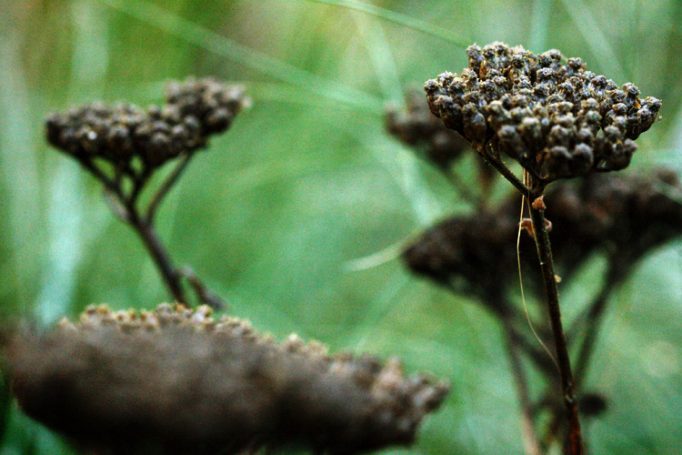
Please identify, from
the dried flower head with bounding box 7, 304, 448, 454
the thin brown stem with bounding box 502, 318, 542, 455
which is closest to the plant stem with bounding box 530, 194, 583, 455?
the dried flower head with bounding box 7, 304, 448, 454

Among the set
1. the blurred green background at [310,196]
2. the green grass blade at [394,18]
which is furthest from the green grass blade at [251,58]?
the green grass blade at [394,18]

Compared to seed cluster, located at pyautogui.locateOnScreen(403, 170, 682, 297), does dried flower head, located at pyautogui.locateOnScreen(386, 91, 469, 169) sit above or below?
above

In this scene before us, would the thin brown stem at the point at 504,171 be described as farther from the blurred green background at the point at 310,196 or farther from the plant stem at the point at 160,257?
the blurred green background at the point at 310,196

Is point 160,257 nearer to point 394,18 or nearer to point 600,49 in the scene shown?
point 394,18

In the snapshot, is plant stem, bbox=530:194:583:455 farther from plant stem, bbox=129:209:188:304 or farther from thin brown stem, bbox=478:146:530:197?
plant stem, bbox=129:209:188:304

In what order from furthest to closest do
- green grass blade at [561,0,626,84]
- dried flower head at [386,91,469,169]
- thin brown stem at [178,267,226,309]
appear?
green grass blade at [561,0,626,84] < dried flower head at [386,91,469,169] < thin brown stem at [178,267,226,309]
